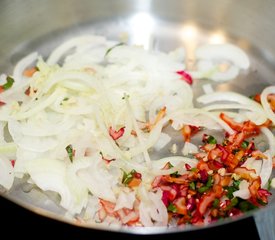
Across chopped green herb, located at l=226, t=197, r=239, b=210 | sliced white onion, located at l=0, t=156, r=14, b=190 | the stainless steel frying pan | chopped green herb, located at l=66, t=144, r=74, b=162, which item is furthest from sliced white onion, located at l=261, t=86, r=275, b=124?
sliced white onion, located at l=0, t=156, r=14, b=190

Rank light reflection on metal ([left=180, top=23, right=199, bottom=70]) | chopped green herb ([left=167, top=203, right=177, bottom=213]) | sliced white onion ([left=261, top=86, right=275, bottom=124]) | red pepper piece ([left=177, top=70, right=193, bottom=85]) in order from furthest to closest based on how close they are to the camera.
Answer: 1. light reflection on metal ([left=180, top=23, right=199, bottom=70])
2. red pepper piece ([left=177, top=70, right=193, bottom=85])
3. sliced white onion ([left=261, top=86, right=275, bottom=124])
4. chopped green herb ([left=167, top=203, right=177, bottom=213])

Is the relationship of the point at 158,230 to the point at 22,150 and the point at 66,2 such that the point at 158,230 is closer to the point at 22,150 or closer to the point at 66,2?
the point at 22,150

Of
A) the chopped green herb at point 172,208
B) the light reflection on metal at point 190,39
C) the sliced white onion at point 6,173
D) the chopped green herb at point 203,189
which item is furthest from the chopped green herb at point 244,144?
the sliced white onion at point 6,173

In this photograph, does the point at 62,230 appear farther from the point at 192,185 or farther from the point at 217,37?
the point at 217,37

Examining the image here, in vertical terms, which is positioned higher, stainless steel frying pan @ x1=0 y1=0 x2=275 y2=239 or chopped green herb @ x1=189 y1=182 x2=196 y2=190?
stainless steel frying pan @ x1=0 y1=0 x2=275 y2=239

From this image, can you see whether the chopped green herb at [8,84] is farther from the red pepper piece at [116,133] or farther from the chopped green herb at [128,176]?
the chopped green herb at [128,176]

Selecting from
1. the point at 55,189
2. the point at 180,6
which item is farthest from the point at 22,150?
the point at 180,6

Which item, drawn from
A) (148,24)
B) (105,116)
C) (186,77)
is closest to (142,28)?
(148,24)

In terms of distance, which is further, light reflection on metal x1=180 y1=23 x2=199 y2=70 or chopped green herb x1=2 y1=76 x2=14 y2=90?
light reflection on metal x1=180 y1=23 x2=199 y2=70

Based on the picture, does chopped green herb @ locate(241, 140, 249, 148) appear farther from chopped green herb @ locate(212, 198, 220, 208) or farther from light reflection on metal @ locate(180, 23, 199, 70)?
light reflection on metal @ locate(180, 23, 199, 70)
